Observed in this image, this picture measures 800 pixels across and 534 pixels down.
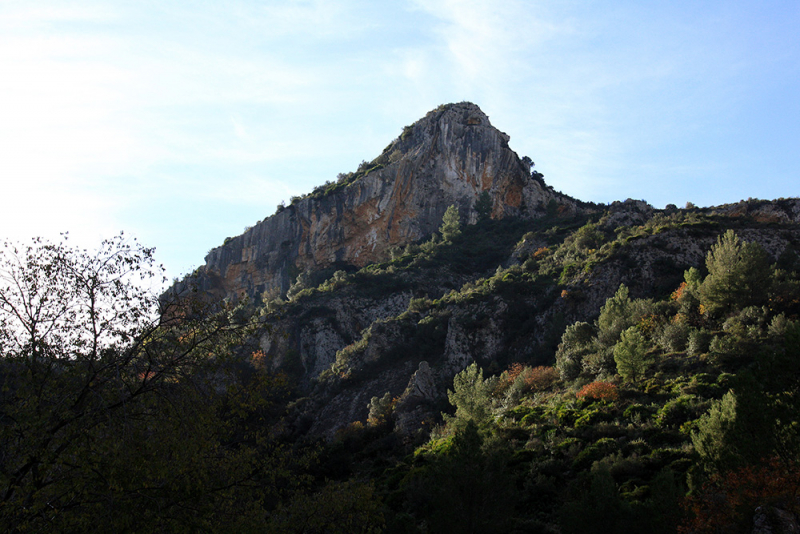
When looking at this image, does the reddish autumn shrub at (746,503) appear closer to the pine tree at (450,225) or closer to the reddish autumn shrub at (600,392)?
the reddish autumn shrub at (600,392)

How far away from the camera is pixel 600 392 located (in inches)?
1040

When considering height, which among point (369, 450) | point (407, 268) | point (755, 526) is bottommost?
point (369, 450)

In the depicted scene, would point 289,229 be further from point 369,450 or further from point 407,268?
point 369,450

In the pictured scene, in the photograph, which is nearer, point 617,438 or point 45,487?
point 45,487

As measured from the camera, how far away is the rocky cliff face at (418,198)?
80.7m

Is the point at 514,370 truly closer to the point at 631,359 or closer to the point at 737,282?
the point at 631,359

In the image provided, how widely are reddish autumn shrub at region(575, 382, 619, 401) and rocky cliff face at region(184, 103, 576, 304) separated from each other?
5380cm

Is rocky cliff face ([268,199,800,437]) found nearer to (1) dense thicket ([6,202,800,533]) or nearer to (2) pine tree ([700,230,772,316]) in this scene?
(1) dense thicket ([6,202,800,533])

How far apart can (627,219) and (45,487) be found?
6278 centimetres

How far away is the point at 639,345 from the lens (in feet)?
91.4

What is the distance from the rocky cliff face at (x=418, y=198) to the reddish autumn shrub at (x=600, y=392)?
177ft

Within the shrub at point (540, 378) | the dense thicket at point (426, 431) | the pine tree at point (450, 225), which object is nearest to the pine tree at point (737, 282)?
the dense thicket at point (426, 431)

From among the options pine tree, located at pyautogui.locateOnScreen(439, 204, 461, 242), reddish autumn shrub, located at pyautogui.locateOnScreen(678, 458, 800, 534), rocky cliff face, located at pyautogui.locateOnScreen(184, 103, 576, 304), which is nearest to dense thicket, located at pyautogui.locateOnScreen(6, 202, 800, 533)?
reddish autumn shrub, located at pyautogui.locateOnScreen(678, 458, 800, 534)

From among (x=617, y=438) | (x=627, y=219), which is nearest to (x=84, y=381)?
(x=617, y=438)
